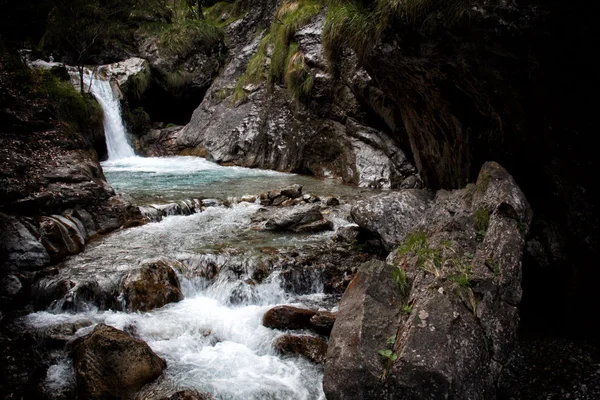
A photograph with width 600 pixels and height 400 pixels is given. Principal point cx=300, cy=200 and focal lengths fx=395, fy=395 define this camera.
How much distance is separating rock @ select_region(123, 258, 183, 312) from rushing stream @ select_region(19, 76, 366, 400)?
4.9 inches

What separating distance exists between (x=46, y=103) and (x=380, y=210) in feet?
24.7

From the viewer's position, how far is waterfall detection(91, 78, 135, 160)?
1822 cm

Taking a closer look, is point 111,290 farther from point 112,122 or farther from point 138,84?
point 138,84

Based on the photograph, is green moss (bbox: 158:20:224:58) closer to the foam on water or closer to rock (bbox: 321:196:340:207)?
rock (bbox: 321:196:340:207)

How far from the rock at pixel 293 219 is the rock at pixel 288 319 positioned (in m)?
3.22

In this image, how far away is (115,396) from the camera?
3.65m

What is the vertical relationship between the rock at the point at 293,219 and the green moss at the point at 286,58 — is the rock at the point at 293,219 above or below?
below

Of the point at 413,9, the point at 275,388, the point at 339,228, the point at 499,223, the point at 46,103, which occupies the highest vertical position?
the point at 413,9

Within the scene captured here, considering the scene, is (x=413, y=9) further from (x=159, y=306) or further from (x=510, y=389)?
(x=159, y=306)

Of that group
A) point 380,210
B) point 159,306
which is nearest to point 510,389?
point 380,210

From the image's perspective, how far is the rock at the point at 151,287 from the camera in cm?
518

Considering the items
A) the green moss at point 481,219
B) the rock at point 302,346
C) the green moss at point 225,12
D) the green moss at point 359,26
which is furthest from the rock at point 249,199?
the green moss at point 225,12

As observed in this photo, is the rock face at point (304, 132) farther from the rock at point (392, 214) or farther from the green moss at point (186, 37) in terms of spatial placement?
the rock at point (392, 214)

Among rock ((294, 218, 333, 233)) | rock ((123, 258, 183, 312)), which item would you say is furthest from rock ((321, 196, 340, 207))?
rock ((123, 258, 183, 312))
